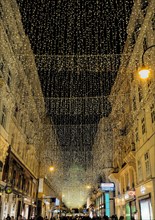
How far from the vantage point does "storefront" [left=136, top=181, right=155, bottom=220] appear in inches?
790

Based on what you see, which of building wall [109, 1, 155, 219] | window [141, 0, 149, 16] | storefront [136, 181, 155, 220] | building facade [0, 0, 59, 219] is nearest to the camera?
storefront [136, 181, 155, 220]

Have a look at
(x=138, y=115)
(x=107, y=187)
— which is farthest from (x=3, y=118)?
(x=107, y=187)

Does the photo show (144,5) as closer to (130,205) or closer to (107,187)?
(130,205)

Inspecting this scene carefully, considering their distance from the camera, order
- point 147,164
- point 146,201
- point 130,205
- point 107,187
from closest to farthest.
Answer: point 146,201
point 147,164
point 130,205
point 107,187

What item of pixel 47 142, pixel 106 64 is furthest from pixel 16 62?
pixel 47 142

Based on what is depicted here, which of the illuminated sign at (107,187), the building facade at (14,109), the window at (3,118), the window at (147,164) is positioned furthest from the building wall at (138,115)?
the window at (3,118)

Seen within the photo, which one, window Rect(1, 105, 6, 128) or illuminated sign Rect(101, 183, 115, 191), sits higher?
window Rect(1, 105, 6, 128)

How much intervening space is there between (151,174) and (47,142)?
114ft

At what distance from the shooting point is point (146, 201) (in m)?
21.8

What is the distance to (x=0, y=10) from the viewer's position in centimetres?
2077

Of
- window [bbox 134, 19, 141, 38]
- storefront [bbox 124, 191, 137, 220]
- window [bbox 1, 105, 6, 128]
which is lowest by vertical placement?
storefront [bbox 124, 191, 137, 220]

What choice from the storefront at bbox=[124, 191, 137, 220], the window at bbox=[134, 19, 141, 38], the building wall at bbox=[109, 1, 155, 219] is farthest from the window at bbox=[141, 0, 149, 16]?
the storefront at bbox=[124, 191, 137, 220]

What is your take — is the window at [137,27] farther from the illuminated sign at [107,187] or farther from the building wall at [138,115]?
the illuminated sign at [107,187]

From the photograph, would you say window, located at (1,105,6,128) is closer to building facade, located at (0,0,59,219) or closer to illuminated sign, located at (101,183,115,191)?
building facade, located at (0,0,59,219)
